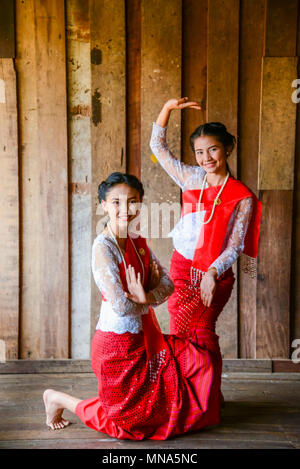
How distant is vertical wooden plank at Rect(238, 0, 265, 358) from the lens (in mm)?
2820

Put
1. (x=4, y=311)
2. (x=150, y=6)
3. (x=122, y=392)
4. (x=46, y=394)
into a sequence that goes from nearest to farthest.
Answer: (x=122, y=392) → (x=46, y=394) → (x=150, y=6) → (x=4, y=311)

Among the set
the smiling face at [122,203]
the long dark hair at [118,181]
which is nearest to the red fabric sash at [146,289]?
the smiling face at [122,203]

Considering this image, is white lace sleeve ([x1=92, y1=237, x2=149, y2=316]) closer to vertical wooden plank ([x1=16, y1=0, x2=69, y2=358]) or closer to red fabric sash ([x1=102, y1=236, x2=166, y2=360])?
red fabric sash ([x1=102, y1=236, x2=166, y2=360])

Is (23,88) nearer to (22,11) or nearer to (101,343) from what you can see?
(22,11)

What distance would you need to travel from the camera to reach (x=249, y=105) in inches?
113

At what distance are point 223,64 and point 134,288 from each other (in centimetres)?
176

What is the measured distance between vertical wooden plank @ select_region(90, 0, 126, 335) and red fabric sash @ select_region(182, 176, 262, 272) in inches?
33.4

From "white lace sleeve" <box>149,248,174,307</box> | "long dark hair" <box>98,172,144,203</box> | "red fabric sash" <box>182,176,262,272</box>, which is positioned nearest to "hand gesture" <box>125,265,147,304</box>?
"white lace sleeve" <box>149,248,174,307</box>

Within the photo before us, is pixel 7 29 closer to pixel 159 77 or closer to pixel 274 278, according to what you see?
pixel 159 77

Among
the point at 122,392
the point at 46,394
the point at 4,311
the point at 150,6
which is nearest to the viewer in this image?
the point at 122,392

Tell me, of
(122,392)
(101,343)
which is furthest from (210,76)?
(122,392)

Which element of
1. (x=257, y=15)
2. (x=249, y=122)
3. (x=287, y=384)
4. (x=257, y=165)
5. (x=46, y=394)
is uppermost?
(x=257, y=15)

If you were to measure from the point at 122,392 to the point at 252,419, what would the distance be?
2.67 ft

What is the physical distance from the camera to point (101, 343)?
6.72ft
